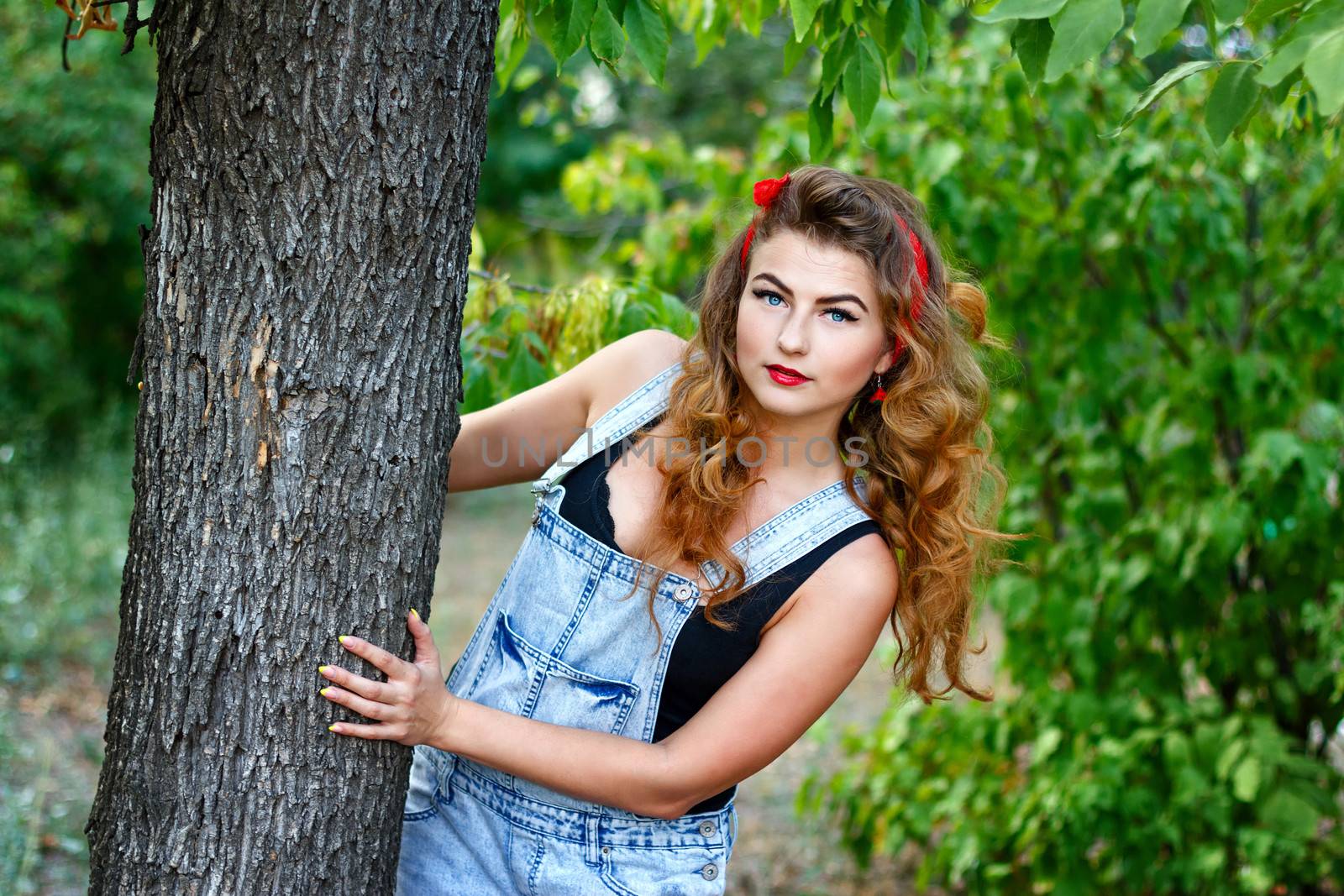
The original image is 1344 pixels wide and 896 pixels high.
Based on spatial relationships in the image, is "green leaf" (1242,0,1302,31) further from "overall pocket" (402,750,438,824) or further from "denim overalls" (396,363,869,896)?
"overall pocket" (402,750,438,824)

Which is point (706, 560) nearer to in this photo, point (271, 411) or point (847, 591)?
point (847, 591)

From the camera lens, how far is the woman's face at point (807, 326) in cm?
172

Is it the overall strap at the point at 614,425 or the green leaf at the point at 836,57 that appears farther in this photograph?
the green leaf at the point at 836,57

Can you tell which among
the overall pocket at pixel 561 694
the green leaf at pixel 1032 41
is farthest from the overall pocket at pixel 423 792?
the green leaf at pixel 1032 41

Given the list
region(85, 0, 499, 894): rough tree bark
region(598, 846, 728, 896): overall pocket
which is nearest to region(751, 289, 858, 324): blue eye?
region(85, 0, 499, 894): rough tree bark

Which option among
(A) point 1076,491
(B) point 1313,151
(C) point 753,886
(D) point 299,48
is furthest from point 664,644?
(C) point 753,886

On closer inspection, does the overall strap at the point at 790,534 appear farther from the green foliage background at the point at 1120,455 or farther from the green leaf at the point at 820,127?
the green foliage background at the point at 1120,455

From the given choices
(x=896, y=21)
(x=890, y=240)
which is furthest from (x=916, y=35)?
(x=890, y=240)

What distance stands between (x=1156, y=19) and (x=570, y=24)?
33.4 inches

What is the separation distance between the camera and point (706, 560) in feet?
5.61

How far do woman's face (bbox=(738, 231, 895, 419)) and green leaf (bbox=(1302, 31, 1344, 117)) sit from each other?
0.72m

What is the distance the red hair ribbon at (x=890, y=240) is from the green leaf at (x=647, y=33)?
0.25m

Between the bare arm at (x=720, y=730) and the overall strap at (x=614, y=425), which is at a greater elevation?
the overall strap at (x=614, y=425)

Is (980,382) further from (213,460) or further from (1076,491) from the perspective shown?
(1076,491)
